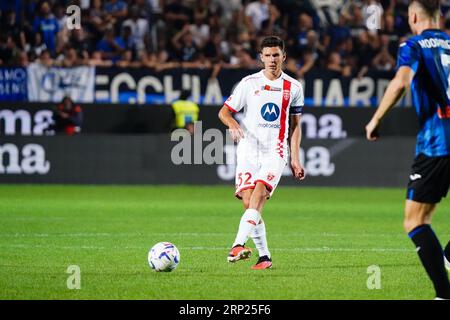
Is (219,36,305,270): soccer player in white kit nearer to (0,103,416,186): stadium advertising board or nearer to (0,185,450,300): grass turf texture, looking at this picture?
(0,185,450,300): grass turf texture

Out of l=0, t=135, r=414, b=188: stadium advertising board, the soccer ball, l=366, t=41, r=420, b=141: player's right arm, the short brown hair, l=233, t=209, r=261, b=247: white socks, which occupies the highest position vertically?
the short brown hair

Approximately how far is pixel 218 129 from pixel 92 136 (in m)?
2.64

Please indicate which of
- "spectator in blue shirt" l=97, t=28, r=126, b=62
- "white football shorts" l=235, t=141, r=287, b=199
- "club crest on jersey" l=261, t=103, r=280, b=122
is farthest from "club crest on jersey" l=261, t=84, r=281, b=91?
"spectator in blue shirt" l=97, t=28, r=126, b=62

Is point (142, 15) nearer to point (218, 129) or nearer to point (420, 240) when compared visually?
point (218, 129)

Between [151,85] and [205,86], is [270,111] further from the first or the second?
[151,85]

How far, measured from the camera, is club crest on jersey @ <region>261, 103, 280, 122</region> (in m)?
9.53

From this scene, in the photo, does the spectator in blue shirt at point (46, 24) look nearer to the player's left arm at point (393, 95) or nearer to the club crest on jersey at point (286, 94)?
the club crest on jersey at point (286, 94)

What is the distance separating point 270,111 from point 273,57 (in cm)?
53

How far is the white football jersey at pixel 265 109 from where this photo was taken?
9.54 meters

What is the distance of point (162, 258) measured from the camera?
355 inches

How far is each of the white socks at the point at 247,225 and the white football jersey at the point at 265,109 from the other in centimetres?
71

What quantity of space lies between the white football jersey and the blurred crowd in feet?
37.4

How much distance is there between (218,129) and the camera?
2059 centimetres
